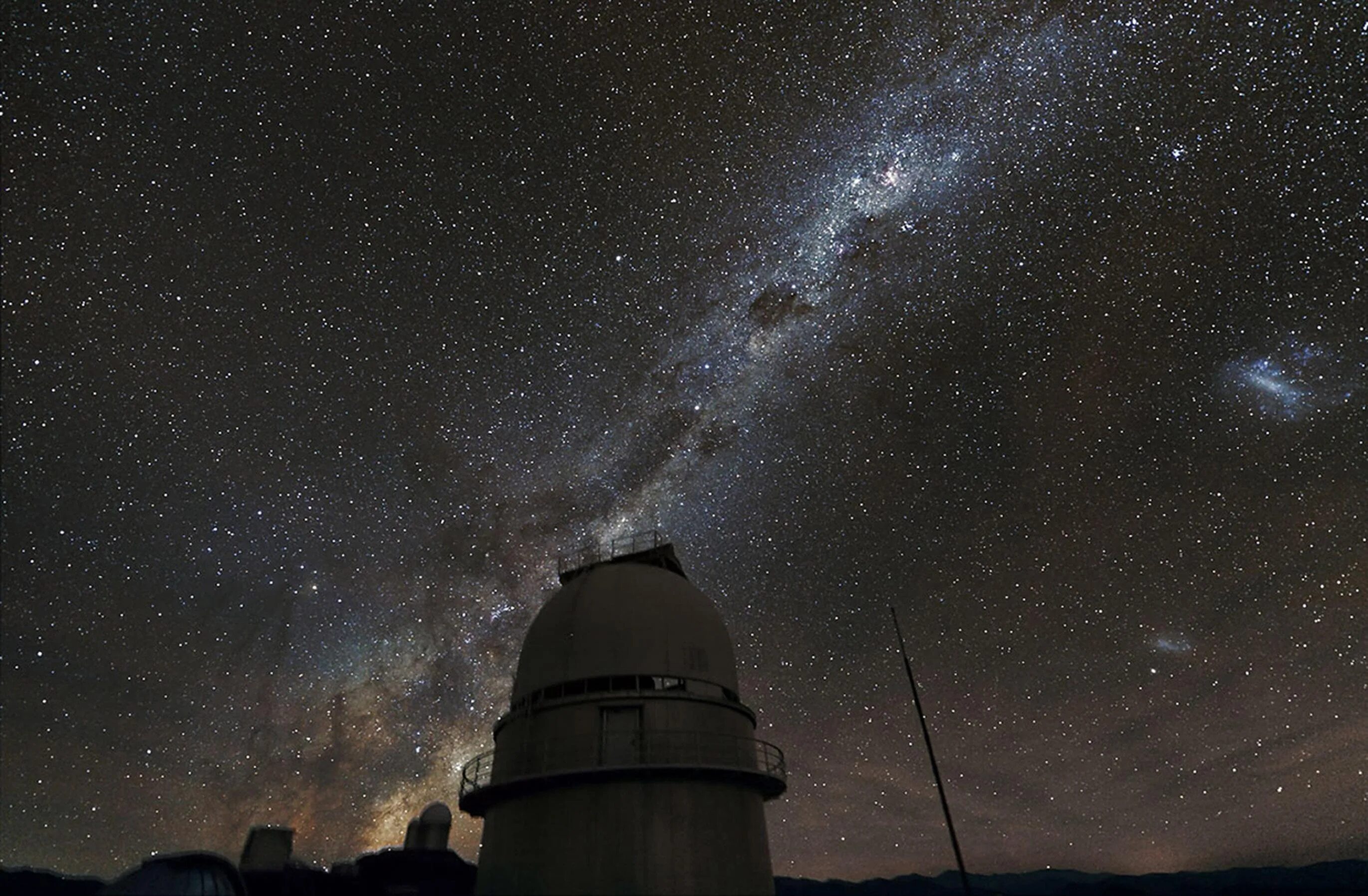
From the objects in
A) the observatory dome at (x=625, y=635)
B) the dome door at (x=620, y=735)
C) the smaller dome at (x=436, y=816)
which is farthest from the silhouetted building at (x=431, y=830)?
the dome door at (x=620, y=735)

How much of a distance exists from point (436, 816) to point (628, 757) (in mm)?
14000

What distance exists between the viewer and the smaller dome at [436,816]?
24.5m

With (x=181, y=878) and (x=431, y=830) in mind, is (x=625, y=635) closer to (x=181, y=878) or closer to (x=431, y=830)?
→ (x=181, y=878)

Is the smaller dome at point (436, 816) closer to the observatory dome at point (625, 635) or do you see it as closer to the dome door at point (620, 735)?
the observatory dome at point (625, 635)

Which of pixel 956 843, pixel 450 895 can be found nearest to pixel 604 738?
pixel 956 843

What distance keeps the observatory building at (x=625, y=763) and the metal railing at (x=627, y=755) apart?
35mm

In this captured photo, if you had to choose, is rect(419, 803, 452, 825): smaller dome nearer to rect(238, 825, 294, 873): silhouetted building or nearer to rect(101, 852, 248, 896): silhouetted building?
rect(238, 825, 294, 873): silhouetted building

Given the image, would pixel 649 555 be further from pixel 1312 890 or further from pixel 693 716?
pixel 1312 890

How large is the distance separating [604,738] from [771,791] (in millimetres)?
5026

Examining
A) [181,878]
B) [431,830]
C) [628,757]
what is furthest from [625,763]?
[431,830]

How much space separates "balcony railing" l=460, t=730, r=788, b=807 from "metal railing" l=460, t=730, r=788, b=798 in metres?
0.01

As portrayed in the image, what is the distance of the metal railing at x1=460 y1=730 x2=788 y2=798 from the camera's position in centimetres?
1524

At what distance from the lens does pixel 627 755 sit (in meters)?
15.4

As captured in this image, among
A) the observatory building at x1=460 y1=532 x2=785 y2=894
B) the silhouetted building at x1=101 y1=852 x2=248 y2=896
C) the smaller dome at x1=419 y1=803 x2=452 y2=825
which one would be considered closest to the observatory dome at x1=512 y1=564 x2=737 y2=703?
the observatory building at x1=460 y1=532 x2=785 y2=894
